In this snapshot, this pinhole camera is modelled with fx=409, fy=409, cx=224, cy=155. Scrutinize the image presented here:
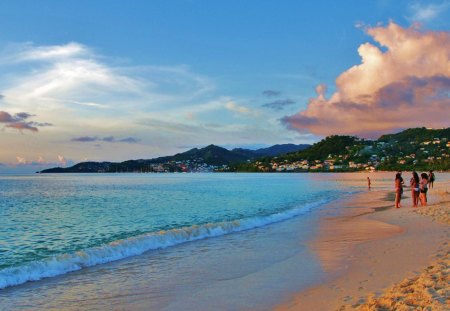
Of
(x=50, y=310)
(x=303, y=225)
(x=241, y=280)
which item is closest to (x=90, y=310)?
(x=50, y=310)

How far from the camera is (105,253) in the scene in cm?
1495

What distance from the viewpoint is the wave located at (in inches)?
468

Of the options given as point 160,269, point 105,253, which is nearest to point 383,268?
point 160,269

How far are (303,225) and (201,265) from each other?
39.0 ft

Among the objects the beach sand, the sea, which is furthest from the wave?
the beach sand

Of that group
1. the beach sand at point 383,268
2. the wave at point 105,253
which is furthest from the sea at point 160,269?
the beach sand at point 383,268

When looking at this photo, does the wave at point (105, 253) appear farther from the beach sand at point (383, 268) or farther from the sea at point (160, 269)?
the beach sand at point (383, 268)

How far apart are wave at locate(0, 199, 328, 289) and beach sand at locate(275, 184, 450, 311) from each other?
547cm

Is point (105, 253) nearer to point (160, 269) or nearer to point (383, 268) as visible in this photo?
point (160, 269)

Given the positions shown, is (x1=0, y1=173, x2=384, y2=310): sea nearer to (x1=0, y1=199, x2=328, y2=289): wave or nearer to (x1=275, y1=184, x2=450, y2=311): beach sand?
(x1=0, y1=199, x2=328, y2=289): wave

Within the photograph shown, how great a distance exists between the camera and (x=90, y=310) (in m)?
8.52

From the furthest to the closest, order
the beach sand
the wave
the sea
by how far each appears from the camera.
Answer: the wave, the sea, the beach sand

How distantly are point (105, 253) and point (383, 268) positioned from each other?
948 cm

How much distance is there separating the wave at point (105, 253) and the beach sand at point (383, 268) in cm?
547
